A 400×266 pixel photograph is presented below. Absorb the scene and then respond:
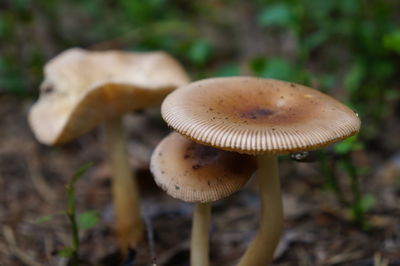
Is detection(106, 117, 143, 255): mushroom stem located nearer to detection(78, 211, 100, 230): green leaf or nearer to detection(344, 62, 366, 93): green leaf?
detection(78, 211, 100, 230): green leaf

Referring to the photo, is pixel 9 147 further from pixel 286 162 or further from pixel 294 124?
pixel 294 124

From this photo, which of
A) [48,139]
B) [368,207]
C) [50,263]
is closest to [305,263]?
[368,207]

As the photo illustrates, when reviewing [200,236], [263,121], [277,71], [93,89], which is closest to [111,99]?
[93,89]

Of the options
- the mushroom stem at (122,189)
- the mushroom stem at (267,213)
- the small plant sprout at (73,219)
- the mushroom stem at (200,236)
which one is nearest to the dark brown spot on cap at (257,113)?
the mushroom stem at (267,213)

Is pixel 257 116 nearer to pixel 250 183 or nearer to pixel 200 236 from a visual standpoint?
pixel 200 236

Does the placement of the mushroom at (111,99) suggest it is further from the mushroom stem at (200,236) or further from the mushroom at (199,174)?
the mushroom stem at (200,236)
